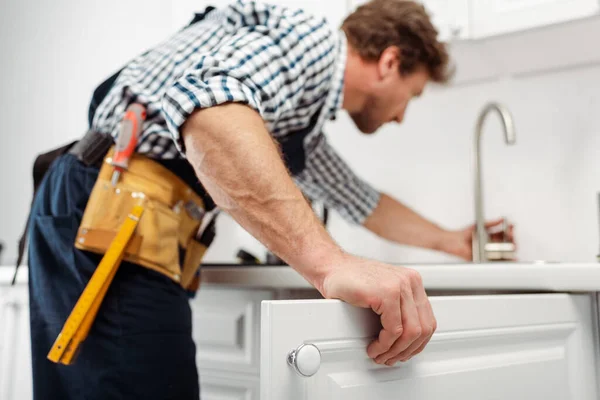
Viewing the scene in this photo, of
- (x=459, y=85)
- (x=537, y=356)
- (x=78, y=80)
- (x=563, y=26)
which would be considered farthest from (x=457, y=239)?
(x=78, y=80)

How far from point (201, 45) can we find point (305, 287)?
0.40 metres

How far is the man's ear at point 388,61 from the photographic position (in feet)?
3.35

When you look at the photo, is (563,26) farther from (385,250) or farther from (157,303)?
(157,303)

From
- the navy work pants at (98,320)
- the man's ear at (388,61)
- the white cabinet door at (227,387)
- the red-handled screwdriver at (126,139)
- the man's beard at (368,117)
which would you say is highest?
the man's ear at (388,61)

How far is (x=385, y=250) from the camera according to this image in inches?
57.4

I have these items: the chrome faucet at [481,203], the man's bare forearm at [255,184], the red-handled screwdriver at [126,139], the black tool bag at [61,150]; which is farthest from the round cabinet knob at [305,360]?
the chrome faucet at [481,203]

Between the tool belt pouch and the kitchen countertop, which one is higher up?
the tool belt pouch

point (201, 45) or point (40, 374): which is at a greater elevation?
point (201, 45)

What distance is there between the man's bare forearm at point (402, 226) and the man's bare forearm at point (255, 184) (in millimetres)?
713

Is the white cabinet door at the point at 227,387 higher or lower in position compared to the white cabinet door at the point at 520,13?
lower

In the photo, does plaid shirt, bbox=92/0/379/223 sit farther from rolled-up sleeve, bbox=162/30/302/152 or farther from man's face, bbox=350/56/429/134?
man's face, bbox=350/56/429/134

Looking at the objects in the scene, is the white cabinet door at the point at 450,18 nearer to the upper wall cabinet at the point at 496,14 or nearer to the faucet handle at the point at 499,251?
the upper wall cabinet at the point at 496,14

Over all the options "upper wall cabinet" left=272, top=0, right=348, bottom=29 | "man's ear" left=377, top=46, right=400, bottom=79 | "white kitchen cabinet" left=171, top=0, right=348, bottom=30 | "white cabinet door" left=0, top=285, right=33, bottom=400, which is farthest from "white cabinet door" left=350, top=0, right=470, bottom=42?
"white cabinet door" left=0, top=285, right=33, bottom=400

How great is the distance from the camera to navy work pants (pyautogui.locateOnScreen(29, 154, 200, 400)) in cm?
80
